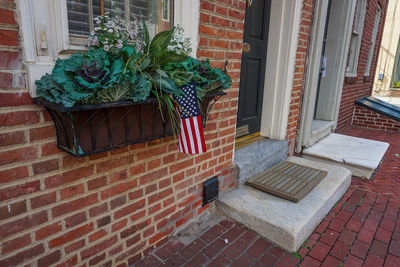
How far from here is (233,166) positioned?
8.43 ft

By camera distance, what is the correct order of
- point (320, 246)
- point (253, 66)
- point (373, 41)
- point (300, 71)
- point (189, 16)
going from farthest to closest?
point (373, 41) → point (300, 71) → point (253, 66) → point (320, 246) → point (189, 16)

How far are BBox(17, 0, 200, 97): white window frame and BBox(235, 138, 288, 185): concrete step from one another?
1.84m

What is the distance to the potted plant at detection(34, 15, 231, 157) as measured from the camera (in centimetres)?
113

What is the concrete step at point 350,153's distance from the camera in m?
3.43

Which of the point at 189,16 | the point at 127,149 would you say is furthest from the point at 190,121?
the point at 189,16

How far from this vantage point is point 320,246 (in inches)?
83.9

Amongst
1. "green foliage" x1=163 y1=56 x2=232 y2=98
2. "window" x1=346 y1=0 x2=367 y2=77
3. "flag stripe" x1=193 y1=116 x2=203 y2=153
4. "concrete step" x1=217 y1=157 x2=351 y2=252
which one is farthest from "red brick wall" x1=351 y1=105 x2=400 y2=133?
"flag stripe" x1=193 y1=116 x2=203 y2=153

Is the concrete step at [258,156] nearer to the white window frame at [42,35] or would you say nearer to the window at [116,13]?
the window at [116,13]

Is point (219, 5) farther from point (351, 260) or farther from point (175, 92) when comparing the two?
point (351, 260)

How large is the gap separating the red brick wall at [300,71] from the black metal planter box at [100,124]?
91.8 inches

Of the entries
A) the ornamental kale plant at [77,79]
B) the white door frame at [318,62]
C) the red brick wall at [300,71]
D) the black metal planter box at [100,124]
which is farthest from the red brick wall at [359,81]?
the ornamental kale plant at [77,79]

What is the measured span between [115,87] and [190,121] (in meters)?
0.48

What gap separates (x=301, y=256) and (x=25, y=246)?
178cm

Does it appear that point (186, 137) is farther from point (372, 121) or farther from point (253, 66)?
point (372, 121)
